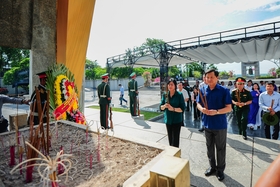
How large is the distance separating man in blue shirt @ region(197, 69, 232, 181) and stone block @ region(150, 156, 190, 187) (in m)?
1.31

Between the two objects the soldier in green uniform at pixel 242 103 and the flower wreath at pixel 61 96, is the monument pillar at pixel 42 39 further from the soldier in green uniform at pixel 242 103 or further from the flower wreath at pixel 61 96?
the soldier in green uniform at pixel 242 103

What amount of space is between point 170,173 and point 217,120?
1626mm

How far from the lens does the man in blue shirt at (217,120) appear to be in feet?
8.24

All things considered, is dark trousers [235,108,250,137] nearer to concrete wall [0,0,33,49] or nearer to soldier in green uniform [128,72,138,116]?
soldier in green uniform [128,72,138,116]

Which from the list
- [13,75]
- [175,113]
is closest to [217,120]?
[175,113]

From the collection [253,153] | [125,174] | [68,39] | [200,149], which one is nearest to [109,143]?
[125,174]

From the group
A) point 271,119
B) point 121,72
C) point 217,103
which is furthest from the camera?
point 121,72

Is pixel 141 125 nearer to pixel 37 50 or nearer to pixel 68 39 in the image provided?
pixel 68 39

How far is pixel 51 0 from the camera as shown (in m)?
5.02

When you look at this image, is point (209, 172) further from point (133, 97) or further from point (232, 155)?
point (133, 97)

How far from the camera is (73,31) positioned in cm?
500

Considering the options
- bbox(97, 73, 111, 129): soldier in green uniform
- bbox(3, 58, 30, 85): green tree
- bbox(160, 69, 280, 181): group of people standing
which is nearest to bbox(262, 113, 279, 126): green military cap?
bbox(160, 69, 280, 181): group of people standing

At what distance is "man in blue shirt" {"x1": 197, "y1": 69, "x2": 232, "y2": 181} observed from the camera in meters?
2.51

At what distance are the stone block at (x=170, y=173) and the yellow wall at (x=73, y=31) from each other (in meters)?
4.65
